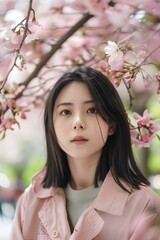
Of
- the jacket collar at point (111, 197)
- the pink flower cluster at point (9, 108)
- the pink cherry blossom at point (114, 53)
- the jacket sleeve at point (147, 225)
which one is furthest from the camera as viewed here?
the pink flower cluster at point (9, 108)

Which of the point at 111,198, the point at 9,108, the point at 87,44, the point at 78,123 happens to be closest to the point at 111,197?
the point at 111,198

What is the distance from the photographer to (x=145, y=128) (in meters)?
1.27

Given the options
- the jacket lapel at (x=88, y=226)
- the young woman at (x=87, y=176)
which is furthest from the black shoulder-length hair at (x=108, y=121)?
the jacket lapel at (x=88, y=226)

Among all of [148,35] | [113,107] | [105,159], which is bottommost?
[105,159]

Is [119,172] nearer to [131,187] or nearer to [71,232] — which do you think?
[131,187]

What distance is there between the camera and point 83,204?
126 cm

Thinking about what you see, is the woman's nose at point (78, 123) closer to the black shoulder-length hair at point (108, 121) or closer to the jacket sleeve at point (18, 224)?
the black shoulder-length hair at point (108, 121)

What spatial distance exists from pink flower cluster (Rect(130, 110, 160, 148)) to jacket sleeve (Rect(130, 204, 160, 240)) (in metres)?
0.20

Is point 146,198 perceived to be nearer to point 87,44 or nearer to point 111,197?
point 111,197

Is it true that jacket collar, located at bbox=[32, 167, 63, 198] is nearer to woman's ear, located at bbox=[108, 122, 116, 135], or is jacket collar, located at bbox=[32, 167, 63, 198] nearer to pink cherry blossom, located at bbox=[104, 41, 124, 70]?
woman's ear, located at bbox=[108, 122, 116, 135]

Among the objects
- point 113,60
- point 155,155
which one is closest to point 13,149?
point 155,155

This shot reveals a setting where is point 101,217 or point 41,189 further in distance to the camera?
point 41,189

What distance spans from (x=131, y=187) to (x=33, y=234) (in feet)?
0.99

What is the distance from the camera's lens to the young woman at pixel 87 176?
117 centimetres
